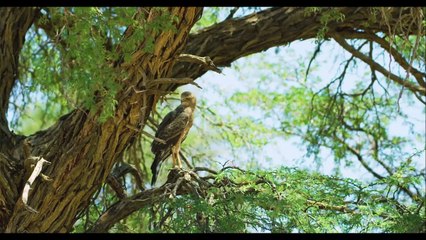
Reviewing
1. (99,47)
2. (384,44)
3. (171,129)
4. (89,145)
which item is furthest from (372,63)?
(99,47)

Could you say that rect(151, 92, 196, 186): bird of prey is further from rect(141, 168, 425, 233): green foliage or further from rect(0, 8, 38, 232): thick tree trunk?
rect(141, 168, 425, 233): green foliage

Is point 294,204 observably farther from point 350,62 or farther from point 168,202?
point 350,62

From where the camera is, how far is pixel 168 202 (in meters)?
4.47

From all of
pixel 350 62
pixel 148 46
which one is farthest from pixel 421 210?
pixel 350 62

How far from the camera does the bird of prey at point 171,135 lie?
6.35m

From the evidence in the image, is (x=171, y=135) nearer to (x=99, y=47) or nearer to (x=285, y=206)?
(x=285, y=206)

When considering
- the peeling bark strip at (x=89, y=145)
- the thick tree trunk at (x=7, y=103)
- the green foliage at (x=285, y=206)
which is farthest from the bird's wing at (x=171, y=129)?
the green foliage at (x=285, y=206)

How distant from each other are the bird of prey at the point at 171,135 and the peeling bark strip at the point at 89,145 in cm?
127

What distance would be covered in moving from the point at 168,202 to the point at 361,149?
363 centimetres

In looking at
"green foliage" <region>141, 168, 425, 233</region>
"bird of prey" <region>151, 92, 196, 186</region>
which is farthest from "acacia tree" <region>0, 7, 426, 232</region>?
"bird of prey" <region>151, 92, 196, 186</region>

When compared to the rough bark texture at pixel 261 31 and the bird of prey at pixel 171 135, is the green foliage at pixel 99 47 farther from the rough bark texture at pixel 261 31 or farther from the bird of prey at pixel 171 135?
the bird of prey at pixel 171 135

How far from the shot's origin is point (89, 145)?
479 cm

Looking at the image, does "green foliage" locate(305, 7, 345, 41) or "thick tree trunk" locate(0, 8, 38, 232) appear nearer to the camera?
"thick tree trunk" locate(0, 8, 38, 232)

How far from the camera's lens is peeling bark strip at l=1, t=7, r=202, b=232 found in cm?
460
